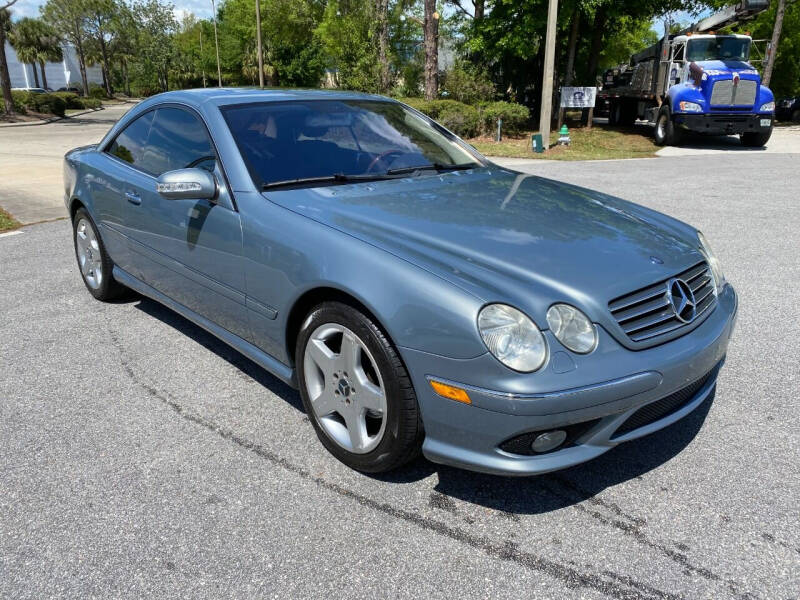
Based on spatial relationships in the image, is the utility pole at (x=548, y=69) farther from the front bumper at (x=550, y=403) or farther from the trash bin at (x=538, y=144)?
the front bumper at (x=550, y=403)

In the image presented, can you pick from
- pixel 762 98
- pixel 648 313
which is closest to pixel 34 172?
pixel 648 313

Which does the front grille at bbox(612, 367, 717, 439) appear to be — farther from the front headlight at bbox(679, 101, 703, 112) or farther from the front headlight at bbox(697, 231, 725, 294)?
the front headlight at bbox(679, 101, 703, 112)

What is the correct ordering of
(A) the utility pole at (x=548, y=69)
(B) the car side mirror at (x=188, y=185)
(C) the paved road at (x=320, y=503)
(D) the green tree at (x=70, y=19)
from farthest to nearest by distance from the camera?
(D) the green tree at (x=70, y=19) → (A) the utility pole at (x=548, y=69) → (B) the car side mirror at (x=188, y=185) → (C) the paved road at (x=320, y=503)

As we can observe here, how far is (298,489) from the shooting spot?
2635 millimetres

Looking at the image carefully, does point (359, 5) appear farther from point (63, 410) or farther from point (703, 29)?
point (63, 410)

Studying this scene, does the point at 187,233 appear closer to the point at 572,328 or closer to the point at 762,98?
the point at 572,328

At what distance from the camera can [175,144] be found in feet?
12.2

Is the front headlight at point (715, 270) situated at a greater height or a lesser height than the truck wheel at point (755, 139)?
greater

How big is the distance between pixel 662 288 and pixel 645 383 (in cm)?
43

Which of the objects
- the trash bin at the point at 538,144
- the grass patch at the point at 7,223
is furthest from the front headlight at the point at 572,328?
the trash bin at the point at 538,144

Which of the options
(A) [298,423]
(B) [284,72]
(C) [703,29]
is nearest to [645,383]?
(A) [298,423]

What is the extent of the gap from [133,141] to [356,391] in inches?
105

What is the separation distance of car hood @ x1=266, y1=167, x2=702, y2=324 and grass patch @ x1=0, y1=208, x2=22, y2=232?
6238mm

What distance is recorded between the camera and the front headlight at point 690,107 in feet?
55.2
